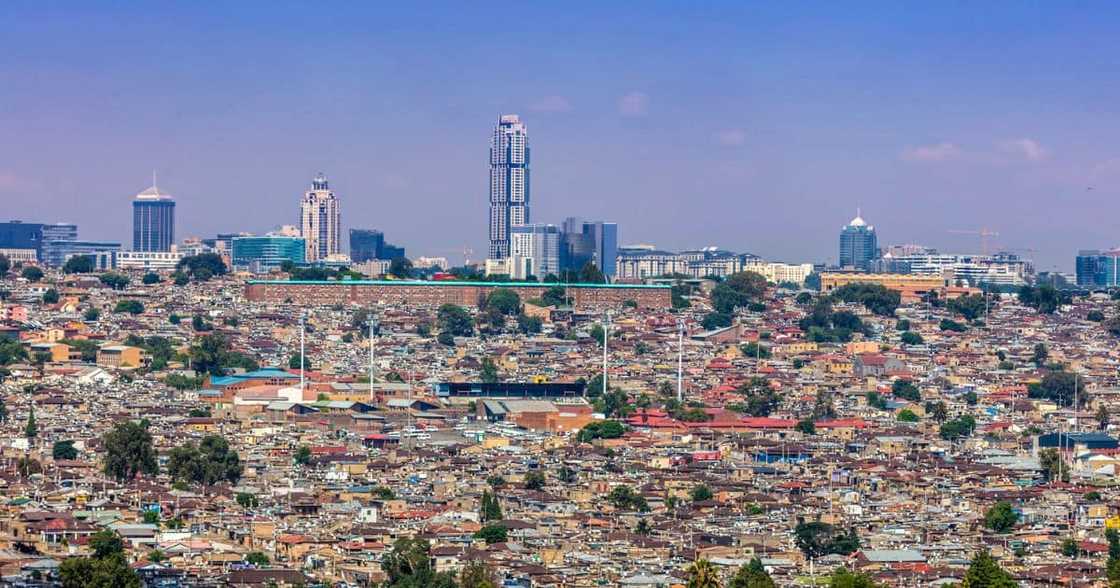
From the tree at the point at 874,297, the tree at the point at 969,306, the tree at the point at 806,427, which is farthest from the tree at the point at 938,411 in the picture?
the tree at the point at 874,297

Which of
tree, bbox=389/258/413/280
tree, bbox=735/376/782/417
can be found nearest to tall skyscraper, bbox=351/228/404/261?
tree, bbox=389/258/413/280

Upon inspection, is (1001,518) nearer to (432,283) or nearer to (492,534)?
(492,534)

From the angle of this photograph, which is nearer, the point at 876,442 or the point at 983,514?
the point at 983,514

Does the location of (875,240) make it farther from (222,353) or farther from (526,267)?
(222,353)

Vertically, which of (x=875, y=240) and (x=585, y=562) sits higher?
(x=875, y=240)

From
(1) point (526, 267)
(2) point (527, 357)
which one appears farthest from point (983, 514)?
(1) point (526, 267)

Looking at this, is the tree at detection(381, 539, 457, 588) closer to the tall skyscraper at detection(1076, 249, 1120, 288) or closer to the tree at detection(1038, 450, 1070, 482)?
the tree at detection(1038, 450, 1070, 482)

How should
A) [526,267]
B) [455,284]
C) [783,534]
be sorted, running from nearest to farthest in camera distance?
[783,534], [455,284], [526,267]
